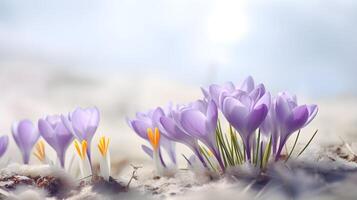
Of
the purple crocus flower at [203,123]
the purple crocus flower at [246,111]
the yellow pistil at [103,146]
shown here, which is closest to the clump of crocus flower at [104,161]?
the yellow pistil at [103,146]

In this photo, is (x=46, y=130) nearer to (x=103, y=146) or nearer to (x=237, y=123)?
(x=103, y=146)

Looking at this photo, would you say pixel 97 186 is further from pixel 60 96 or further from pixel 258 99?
pixel 60 96

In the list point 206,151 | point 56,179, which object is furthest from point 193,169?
point 56,179

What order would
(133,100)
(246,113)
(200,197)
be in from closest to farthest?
1. (200,197)
2. (246,113)
3. (133,100)

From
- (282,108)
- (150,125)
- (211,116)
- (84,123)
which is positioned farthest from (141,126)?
(282,108)

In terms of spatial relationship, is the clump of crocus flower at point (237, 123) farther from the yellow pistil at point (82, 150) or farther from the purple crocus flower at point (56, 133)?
the purple crocus flower at point (56, 133)
